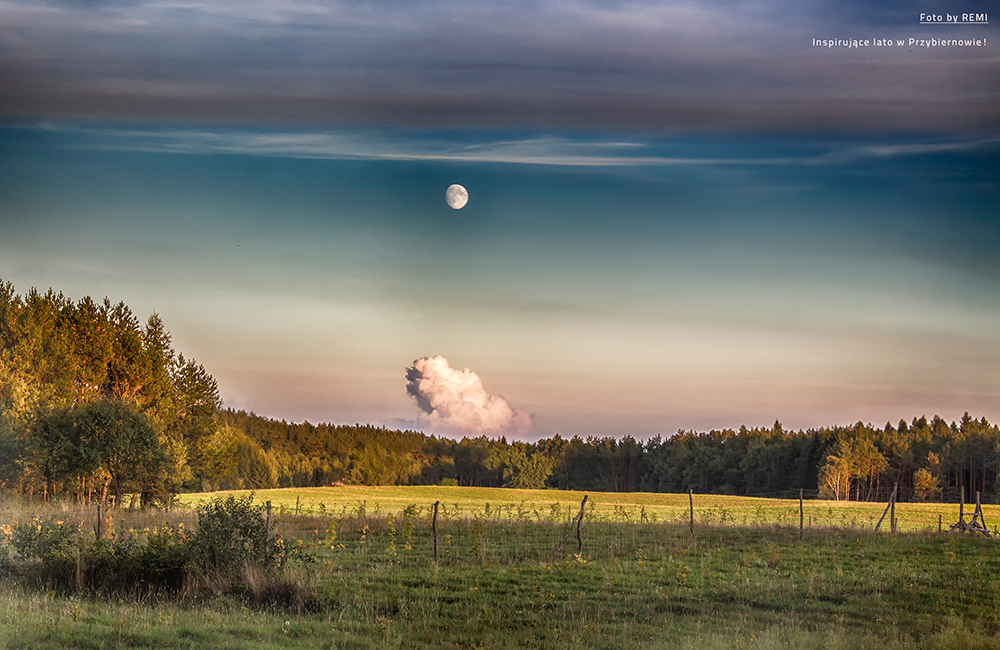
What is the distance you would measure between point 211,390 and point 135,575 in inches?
1439

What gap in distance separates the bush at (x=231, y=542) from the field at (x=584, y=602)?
70 centimetres

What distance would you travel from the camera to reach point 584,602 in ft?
52.8

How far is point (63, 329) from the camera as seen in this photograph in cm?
4188

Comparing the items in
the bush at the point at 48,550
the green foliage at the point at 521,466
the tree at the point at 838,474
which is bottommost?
the green foliage at the point at 521,466

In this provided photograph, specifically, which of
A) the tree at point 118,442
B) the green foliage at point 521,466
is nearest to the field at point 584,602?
the tree at point 118,442

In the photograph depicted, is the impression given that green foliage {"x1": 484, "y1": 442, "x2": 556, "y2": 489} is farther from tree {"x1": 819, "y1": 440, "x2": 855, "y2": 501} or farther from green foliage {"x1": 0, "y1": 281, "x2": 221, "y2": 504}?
green foliage {"x1": 0, "y1": 281, "x2": 221, "y2": 504}

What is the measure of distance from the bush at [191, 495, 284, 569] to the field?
2.29 ft

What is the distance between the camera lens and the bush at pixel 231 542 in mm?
16516

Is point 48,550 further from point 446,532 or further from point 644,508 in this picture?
point 644,508

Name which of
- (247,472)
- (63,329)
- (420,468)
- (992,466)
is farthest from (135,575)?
(420,468)

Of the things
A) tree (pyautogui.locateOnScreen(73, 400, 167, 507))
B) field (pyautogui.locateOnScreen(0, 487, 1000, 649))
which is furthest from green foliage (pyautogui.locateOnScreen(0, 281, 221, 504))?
field (pyautogui.locateOnScreen(0, 487, 1000, 649))

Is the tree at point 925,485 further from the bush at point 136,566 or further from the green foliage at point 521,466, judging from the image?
the bush at point 136,566

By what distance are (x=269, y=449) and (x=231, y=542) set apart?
9894cm

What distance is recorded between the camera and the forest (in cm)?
3319
